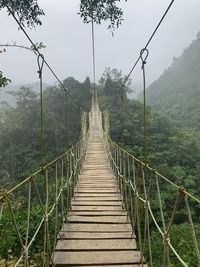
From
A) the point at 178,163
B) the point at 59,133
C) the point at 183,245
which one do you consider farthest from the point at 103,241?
the point at 59,133

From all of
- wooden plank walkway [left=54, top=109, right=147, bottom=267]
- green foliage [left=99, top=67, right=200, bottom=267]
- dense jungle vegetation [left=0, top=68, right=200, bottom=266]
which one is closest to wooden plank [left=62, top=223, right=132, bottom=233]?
wooden plank walkway [left=54, top=109, right=147, bottom=267]

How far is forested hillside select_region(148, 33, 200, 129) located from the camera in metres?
27.4

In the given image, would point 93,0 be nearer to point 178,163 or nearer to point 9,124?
point 178,163

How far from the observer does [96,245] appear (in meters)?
2.78

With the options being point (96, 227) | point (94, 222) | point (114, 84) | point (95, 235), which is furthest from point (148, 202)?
point (114, 84)

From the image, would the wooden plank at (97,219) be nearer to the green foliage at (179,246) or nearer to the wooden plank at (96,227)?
the wooden plank at (96,227)

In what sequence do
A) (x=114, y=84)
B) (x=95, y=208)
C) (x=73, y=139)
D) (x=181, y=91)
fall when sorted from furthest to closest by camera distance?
(x=181, y=91), (x=114, y=84), (x=73, y=139), (x=95, y=208)

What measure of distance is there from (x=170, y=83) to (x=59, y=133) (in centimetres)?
3034

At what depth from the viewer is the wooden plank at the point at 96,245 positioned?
2.72m

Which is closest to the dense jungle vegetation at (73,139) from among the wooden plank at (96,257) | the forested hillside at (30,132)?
the forested hillside at (30,132)

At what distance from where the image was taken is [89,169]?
236 inches

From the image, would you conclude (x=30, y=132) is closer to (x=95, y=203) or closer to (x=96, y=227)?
(x=95, y=203)

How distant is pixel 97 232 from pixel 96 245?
30 centimetres

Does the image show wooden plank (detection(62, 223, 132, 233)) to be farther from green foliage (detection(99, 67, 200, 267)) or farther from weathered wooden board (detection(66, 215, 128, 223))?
green foliage (detection(99, 67, 200, 267))
